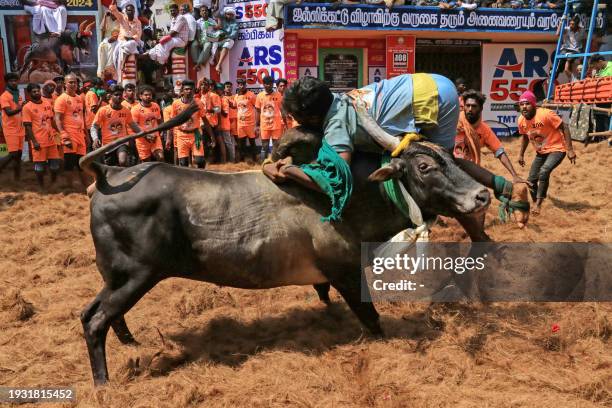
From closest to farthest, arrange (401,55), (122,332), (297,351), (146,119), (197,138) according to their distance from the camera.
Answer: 1. (297,351)
2. (122,332)
3. (146,119)
4. (197,138)
5. (401,55)

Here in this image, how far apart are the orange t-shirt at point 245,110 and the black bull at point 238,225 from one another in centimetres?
846

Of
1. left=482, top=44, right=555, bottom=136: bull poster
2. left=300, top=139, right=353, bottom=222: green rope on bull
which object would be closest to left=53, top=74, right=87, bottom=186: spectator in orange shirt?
left=300, top=139, right=353, bottom=222: green rope on bull

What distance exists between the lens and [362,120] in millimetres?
3957

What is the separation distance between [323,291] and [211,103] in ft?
26.2

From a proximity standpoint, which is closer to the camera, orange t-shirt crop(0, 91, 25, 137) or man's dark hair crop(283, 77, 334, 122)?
man's dark hair crop(283, 77, 334, 122)

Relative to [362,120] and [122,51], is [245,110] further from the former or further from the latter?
[362,120]

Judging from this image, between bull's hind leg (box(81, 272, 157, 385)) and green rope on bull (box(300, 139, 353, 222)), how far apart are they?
4.09 feet

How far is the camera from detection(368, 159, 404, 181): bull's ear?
3.81 meters

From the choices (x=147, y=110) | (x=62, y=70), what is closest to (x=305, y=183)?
(x=147, y=110)

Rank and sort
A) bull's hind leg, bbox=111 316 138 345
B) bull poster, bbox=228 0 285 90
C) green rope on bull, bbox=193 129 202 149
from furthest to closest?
1. bull poster, bbox=228 0 285 90
2. green rope on bull, bbox=193 129 202 149
3. bull's hind leg, bbox=111 316 138 345

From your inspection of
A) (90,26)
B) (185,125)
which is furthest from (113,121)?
(90,26)

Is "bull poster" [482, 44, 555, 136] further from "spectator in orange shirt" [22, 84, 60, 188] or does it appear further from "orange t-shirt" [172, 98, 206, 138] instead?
"spectator in orange shirt" [22, 84, 60, 188]

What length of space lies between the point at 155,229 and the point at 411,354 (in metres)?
1.85

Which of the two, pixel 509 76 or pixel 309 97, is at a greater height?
pixel 309 97
